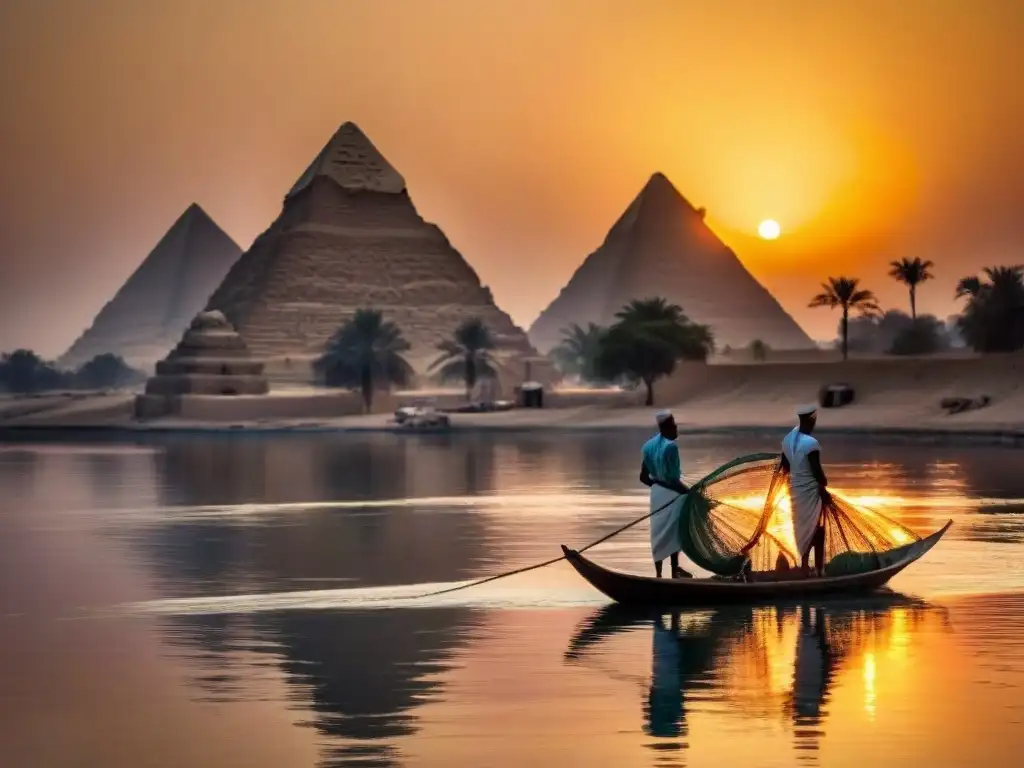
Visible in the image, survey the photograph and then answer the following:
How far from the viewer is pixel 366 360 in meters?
103

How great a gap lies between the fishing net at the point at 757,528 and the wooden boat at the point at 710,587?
21 centimetres

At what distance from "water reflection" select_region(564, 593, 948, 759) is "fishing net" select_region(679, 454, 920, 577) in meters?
0.46

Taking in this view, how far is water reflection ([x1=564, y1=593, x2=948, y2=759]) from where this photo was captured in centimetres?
1071

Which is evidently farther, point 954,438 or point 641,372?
point 641,372

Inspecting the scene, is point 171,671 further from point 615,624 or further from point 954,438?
point 954,438

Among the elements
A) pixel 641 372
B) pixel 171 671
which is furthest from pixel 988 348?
pixel 171 671

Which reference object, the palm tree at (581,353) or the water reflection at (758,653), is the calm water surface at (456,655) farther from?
the palm tree at (581,353)

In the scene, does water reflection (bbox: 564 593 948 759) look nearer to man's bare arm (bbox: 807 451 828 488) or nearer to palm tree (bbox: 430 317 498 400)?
man's bare arm (bbox: 807 451 828 488)

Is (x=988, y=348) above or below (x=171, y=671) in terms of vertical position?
above

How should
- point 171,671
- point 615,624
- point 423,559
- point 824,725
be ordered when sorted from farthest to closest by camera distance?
point 423,559 → point 615,624 → point 171,671 → point 824,725

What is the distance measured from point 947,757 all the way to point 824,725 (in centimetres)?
87

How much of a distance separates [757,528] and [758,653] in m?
2.83

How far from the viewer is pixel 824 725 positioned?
10.3m

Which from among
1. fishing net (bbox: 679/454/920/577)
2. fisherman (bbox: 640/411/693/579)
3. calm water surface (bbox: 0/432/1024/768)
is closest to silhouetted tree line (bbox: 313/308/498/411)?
calm water surface (bbox: 0/432/1024/768)
